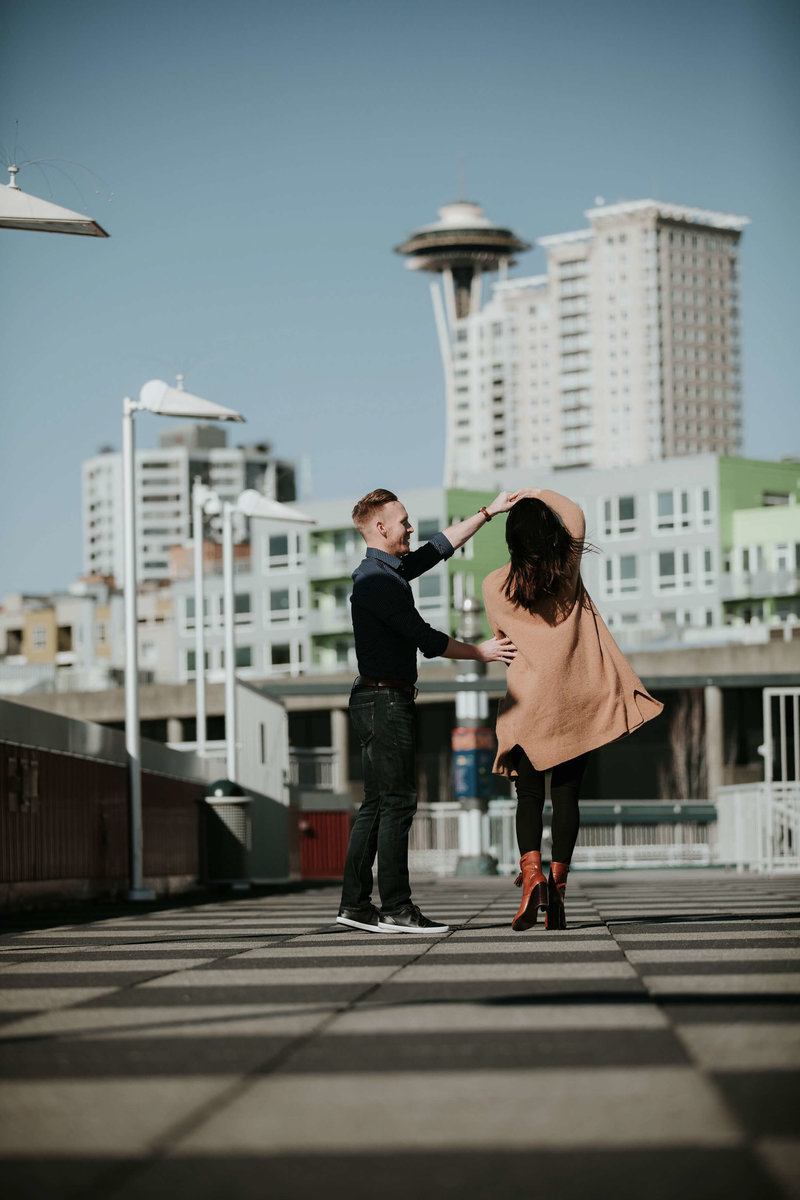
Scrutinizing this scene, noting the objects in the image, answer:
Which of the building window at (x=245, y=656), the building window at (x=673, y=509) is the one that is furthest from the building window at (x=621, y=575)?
the building window at (x=245, y=656)

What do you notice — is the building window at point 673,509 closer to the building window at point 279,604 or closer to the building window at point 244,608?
the building window at point 279,604

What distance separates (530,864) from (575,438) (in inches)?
7463

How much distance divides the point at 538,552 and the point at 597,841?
48109 millimetres

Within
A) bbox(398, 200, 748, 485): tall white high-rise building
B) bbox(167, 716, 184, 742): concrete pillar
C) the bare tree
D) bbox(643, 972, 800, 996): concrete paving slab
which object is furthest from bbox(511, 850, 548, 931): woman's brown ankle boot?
bbox(398, 200, 748, 485): tall white high-rise building

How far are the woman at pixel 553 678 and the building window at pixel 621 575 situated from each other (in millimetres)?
85434

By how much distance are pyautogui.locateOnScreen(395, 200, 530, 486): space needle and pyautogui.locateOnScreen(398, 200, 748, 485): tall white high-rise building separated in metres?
0.18

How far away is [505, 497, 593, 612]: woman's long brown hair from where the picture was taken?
26.2ft

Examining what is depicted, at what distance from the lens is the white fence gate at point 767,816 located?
1980 cm

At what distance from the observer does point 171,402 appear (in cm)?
1944

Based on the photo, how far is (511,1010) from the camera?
4621mm

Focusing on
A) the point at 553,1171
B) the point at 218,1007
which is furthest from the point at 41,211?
the point at 553,1171

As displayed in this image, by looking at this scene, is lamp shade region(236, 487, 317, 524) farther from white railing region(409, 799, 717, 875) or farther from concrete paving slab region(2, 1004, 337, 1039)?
concrete paving slab region(2, 1004, 337, 1039)

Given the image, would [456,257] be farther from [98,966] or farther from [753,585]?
[98,966]

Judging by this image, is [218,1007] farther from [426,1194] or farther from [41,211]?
[41,211]
